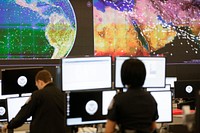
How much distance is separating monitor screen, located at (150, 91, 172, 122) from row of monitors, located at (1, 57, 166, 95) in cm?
17

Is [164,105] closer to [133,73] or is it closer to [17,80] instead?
[133,73]

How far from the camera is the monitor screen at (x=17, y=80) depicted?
362 centimetres

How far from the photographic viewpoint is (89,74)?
3336mm

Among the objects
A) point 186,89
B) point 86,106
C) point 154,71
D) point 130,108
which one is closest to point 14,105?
point 86,106

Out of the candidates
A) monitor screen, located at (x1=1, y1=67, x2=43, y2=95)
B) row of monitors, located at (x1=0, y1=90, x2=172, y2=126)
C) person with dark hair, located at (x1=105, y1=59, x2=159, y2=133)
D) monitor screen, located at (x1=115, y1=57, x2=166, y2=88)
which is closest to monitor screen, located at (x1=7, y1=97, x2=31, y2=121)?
monitor screen, located at (x1=1, y1=67, x2=43, y2=95)

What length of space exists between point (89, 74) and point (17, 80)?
74 centimetres

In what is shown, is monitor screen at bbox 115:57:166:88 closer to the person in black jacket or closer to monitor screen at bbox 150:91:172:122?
monitor screen at bbox 150:91:172:122

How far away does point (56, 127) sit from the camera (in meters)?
3.57

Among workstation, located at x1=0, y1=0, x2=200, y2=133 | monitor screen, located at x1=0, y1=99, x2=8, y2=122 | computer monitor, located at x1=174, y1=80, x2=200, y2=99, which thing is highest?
workstation, located at x1=0, y1=0, x2=200, y2=133

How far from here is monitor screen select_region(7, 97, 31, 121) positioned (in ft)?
11.7

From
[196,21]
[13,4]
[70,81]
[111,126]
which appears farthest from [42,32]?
[111,126]

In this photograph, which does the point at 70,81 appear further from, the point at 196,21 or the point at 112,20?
the point at 196,21

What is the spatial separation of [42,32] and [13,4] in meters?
0.64

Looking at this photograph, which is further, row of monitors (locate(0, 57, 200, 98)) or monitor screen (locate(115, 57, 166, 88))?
A: monitor screen (locate(115, 57, 166, 88))
